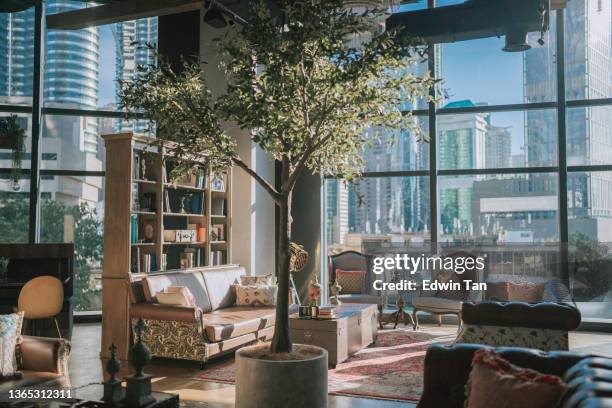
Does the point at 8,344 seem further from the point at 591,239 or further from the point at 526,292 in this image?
the point at 591,239

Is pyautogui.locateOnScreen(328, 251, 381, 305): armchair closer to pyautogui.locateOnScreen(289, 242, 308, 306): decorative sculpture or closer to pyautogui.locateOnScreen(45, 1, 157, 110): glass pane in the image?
pyautogui.locateOnScreen(289, 242, 308, 306): decorative sculpture

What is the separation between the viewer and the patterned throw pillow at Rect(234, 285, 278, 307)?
7.34 meters

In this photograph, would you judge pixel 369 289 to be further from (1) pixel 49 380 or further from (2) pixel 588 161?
(1) pixel 49 380

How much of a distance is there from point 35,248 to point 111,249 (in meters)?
1.84

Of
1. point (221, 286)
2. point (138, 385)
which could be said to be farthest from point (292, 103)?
point (221, 286)

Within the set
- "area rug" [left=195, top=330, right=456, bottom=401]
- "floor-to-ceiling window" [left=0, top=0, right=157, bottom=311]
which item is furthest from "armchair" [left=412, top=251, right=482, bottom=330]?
"floor-to-ceiling window" [left=0, top=0, right=157, bottom=311]

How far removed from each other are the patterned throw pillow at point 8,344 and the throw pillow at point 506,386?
2.78m

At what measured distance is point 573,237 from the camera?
834 centimetres

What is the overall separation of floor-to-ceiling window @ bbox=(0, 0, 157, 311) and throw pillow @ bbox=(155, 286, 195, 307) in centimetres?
291

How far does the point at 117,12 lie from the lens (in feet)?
27.3

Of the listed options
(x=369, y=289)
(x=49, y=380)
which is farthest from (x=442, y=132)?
(x=49, y=380)

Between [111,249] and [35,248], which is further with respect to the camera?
[35,248]

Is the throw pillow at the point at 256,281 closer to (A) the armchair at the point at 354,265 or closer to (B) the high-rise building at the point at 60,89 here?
(A) the armchair at the point at 354,265

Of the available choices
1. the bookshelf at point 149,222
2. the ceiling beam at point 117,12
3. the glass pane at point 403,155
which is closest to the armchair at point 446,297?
the glass pane at point 403,155
